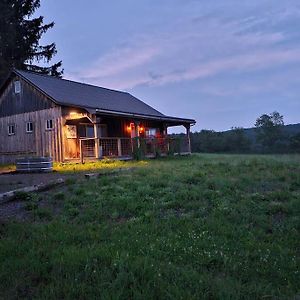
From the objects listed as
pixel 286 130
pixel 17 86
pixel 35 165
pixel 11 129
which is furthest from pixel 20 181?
pixel 286 130

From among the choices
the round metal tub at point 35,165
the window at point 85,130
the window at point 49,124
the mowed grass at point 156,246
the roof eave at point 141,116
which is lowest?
the mowed grass at point 156,246

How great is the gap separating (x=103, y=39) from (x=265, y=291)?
29.8 meters

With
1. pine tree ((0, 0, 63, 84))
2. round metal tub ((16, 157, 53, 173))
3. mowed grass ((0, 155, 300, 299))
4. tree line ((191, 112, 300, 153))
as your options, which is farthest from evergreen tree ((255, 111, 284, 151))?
mowed grass ((0, 155, 300, 299))

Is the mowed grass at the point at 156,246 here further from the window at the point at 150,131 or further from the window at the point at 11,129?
the window at the point at 150,131

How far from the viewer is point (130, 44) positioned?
92.3 ft

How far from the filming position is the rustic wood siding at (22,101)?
21.6 metres

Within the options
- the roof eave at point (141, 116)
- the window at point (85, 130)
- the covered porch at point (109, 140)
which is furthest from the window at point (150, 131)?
the window at point (85, 130)

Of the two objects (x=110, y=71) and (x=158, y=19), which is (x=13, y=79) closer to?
(x=158, y=19)

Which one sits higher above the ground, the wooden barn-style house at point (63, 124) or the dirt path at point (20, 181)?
the wooden barn-style house at point (63, 124)

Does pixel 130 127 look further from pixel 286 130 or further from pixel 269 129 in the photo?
pixel 286 130

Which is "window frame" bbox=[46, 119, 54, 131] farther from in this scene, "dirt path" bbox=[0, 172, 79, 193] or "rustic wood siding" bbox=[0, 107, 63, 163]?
"dirt path" bbox=[0, 172, 79, 193]

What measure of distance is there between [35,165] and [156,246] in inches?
441

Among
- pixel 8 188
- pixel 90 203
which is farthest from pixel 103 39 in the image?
pixel 90 203

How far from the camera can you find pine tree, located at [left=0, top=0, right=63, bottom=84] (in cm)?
3158
